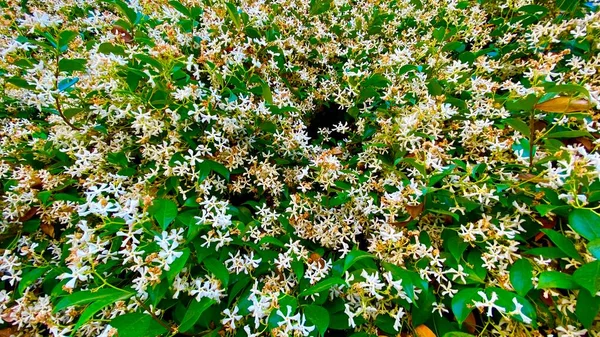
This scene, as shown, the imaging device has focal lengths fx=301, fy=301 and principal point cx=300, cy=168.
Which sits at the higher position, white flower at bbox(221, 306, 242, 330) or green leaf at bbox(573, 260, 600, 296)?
green leaf at bbox(573, 260, 600, 296)

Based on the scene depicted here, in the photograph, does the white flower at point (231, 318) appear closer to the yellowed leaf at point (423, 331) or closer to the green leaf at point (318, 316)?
the green leaf at point (318, 316)

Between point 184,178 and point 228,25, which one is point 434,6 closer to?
point 228,25

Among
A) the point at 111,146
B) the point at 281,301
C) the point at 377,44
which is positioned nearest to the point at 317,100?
the point at 377,44

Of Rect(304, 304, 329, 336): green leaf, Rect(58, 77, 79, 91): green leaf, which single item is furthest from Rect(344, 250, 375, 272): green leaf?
Rect(58, 77, 79, 91): green leaf

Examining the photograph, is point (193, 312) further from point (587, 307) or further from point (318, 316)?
point (587, 307)

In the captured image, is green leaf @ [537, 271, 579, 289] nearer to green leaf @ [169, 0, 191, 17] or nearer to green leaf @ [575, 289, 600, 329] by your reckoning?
green leaf @ [575, 289, 600, 329]

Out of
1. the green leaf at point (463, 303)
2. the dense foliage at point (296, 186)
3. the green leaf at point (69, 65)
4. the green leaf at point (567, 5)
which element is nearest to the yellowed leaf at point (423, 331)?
the dense foliage at point (296, 186)

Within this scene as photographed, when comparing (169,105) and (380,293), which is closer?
(380,293)
